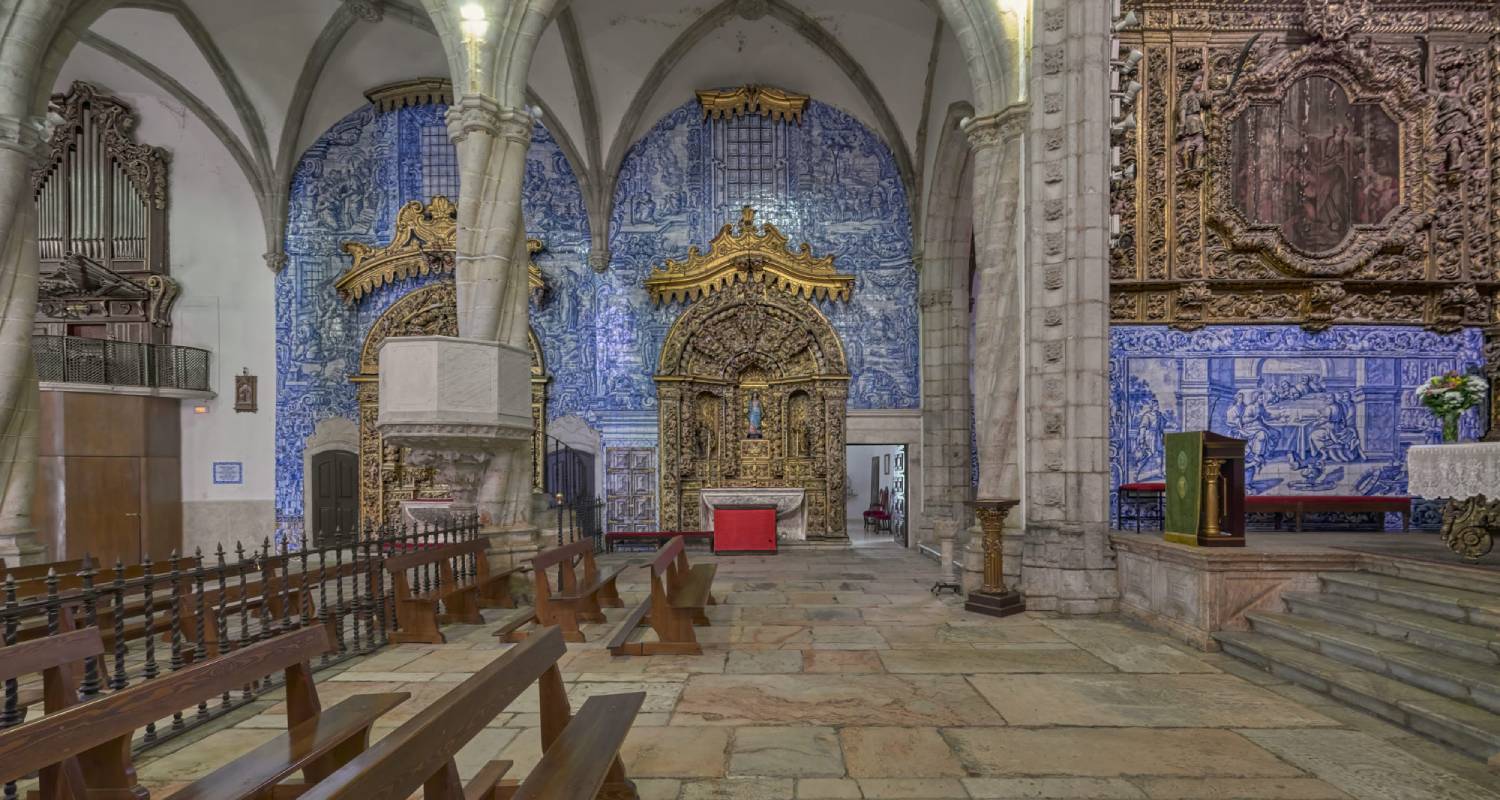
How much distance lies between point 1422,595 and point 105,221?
65.5 ft

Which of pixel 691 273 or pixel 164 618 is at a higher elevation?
pixel 691 273

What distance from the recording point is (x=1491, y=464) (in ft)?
17.9

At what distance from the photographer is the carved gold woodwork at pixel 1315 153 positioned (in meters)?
→ 9.23

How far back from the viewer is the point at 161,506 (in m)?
13.6

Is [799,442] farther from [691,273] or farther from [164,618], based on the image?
[164,618]

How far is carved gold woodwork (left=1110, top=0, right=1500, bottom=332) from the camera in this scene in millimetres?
9227

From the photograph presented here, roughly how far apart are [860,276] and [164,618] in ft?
37.6

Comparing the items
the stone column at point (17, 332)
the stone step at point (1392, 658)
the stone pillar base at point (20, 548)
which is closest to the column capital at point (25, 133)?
the stone column at point (17, 332)

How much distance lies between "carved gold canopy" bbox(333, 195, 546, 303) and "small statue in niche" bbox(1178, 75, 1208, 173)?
10798mm

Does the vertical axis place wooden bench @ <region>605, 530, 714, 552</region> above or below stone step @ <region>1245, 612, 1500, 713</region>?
below

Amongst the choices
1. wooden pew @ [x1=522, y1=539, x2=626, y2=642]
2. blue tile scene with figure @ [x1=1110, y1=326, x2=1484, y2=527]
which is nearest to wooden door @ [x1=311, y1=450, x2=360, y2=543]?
wooden pew @ [x1=522, y1=539, x2=626, y2=642]

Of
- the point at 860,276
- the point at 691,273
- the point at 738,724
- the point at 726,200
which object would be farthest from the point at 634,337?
the point at 738,724

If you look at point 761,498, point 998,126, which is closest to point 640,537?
point 761,498

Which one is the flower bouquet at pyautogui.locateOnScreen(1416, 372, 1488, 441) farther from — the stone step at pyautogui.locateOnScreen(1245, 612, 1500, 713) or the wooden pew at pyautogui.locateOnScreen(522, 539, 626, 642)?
the wooden pew at pyautogui.locateOnScreen(522, 539, 626, 642)
